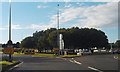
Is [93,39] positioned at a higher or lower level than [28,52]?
higher

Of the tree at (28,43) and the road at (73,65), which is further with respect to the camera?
the tree at (28,43)

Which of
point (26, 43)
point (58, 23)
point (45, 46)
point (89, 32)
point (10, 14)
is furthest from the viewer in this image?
point (26, 43)

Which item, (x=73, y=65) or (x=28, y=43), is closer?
(x=73, y=65)

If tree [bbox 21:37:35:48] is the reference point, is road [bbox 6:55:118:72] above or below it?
below

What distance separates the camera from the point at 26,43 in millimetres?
97188

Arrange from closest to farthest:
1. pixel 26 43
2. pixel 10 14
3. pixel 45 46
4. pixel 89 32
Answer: pixel 10 14, pixel 89 32, pixel 45 46, pixel 26 43

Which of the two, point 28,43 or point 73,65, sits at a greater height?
point 28,43

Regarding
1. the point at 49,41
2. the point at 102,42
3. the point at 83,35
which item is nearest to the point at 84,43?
the point at 83,35

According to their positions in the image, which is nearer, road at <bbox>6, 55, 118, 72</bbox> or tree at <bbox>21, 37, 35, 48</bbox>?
road at <bbox>6, 55, 118, 72</bbox>

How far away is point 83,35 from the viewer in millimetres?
69125

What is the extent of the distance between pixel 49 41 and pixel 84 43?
13481 mm

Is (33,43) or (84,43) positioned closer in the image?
(84,43)

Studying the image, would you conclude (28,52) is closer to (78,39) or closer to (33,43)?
(78,39)

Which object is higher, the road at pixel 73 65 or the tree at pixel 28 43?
the tree at pixel 28 43
